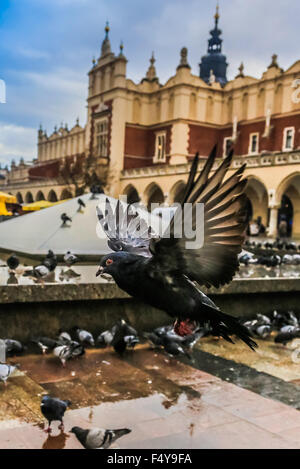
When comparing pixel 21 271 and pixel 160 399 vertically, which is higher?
pixel 21 271

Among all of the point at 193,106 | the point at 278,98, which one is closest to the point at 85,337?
the point at 278,98

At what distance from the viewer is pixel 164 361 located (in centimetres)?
508

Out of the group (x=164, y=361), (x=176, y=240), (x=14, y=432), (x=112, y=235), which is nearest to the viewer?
(x=176, y=240)

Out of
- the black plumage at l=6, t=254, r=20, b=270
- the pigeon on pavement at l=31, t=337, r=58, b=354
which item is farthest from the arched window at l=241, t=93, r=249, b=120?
the pigeon on pavement at l=31, t=337, r=58, b=354

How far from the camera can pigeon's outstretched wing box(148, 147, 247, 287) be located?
199 centimetres

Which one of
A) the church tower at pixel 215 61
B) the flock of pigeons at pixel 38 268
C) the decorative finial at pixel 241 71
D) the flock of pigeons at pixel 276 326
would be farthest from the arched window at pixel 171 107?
the flock of pigeons at pixel 276 326

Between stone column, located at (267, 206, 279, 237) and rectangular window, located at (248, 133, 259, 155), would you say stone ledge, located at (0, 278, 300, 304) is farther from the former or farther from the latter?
rectangular window, located at (248, 133, 259, 155)

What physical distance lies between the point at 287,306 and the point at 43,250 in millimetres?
4326

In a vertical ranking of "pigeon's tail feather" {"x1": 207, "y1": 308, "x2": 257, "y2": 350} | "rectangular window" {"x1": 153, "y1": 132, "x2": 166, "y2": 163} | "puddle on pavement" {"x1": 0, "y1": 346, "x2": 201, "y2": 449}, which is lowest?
"puddle on pavement" {"x1": 0, "y1": 346, "x2": 201, "y2": 449}

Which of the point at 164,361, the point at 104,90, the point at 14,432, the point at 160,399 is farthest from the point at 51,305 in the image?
the point at 104,90

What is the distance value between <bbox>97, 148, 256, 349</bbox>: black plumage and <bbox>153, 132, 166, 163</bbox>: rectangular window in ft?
135

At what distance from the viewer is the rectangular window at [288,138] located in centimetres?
3567

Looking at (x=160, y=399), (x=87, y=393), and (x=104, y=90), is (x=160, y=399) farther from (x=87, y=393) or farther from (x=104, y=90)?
(x=104, y=90)

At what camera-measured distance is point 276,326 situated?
21.9ft
